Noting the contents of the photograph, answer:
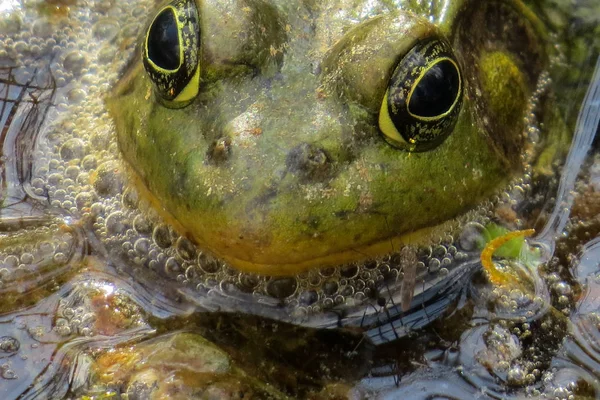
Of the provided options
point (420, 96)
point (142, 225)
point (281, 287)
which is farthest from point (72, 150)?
→ point (420, 96)

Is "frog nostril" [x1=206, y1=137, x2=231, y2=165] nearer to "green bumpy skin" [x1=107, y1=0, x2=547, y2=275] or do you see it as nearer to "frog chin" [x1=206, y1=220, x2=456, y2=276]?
"green bumpy skin" [x1=107, y1=0, x2=547, y2=275]

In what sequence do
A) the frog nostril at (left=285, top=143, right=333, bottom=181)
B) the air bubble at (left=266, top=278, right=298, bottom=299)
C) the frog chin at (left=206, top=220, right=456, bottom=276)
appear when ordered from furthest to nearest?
the air bubble at (left=266, top=278, right=298, bottom=299) < the frog chin at (left=206, top=220, right=456, bottom=276) < the frog nostril at (left=285, top=143, right=333, bottom=181)

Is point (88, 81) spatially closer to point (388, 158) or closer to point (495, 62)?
point (388, 158)

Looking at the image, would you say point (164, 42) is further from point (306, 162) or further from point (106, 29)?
point (106, 29)

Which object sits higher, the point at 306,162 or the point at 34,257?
the point at 306,162

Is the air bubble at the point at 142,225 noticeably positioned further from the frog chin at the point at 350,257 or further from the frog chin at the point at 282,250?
the frog chin at the point at 350,257

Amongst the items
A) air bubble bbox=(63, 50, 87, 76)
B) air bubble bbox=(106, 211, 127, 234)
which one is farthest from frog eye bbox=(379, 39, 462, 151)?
air bubble bbox=(63, 50, 87, 76)

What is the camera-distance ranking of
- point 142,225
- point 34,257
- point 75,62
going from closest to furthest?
point 34,257 → point 142,225 → point 75,62

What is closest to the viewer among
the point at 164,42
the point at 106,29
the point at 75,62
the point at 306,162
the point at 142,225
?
the point at 306,162
